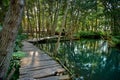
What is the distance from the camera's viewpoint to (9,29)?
400 cm

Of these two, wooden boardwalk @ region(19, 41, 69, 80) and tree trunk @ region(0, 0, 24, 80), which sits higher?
tree trunk @ region(0, 0, 24, 80)

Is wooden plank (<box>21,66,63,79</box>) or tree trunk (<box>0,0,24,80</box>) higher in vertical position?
tree trunk (<box>0,0,24,80</box>)

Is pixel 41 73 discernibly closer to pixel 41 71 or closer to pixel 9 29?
pixel 41 71

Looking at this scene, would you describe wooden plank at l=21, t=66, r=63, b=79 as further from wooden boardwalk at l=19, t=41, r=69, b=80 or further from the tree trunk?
the tree trunk

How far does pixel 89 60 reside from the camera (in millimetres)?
13352

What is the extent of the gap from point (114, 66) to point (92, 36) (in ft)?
48.5

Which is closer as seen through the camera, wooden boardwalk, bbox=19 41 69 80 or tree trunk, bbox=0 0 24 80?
tree trunk, bbox=0 0 24 80

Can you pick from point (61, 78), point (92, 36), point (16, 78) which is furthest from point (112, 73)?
point (92, 36)

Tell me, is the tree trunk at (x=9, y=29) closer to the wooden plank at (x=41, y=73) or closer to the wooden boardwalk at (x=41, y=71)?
the wooden boardwalk at (x=41, y=71)

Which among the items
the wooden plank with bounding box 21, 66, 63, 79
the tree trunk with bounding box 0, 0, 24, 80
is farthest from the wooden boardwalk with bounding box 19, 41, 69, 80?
the tree trunk with bounding box 0, 0, 24, 80

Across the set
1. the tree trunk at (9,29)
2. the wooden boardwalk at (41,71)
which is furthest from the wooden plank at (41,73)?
the tree trunk at (9,29)

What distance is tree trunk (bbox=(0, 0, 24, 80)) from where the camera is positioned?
389 centimetres

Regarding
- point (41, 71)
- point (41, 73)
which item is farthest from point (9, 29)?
point (41, 71)

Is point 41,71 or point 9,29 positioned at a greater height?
point 9,29
